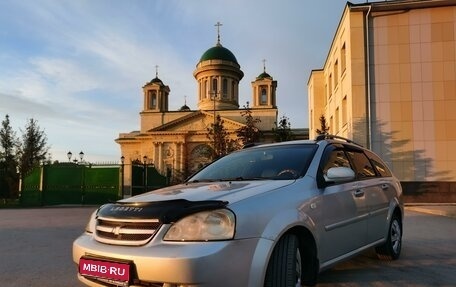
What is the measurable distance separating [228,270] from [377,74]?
66.4 feet

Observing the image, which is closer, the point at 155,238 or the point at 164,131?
the point at 155,238

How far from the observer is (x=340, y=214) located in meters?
4.79

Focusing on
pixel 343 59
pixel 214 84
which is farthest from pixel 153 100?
pixel 343 59

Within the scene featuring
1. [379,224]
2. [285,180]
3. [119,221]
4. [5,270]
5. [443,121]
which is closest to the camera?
[119,221]

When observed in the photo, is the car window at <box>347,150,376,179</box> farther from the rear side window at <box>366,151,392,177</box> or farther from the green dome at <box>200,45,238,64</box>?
the green dome at <box>200,45,238,64</box>

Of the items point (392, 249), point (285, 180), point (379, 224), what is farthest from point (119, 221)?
point (392, 249)

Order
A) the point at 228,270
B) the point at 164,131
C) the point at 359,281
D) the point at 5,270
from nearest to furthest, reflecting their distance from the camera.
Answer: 1. the point at 228,270
2. the point at 359,281
3. the point at 5,270
4. the point at 164,131

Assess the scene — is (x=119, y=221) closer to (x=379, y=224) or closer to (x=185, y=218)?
(x=185, y=218)

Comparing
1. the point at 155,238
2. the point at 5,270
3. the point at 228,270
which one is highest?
the point at 155,238

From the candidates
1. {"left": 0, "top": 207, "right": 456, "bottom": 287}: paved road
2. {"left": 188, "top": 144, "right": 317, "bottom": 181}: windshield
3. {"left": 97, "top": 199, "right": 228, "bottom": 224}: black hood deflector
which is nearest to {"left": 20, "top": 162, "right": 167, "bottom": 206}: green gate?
{"left": 0, "top": 207, "right": 456, "bottom": 287}: paved road

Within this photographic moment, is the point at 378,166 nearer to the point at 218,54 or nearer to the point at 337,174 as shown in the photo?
the point at 337,174

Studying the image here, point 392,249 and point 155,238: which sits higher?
point 155,238

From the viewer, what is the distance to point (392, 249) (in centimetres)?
634

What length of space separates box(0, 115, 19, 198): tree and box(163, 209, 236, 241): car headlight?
107 ft
